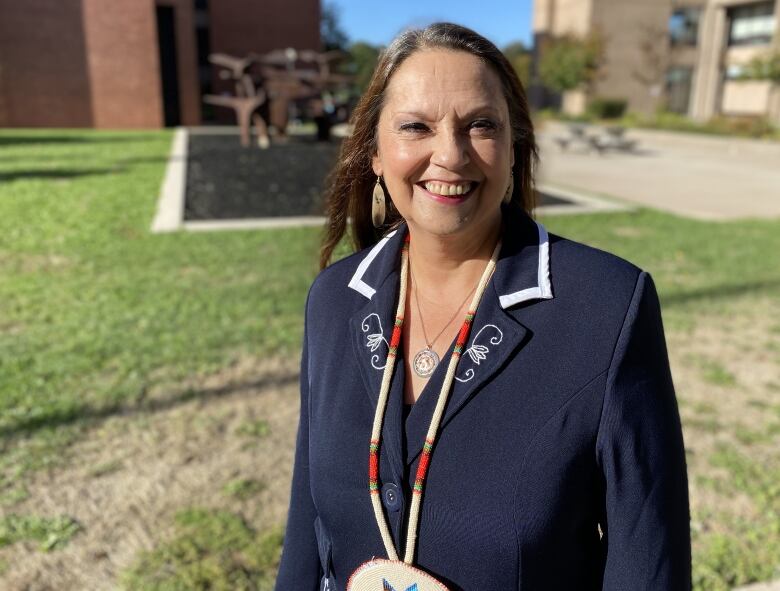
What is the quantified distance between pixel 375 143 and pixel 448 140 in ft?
1.03

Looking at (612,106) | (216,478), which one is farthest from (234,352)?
(612,106)

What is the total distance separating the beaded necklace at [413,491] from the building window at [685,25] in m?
51.4

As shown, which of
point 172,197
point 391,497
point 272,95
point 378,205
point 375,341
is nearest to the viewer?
point 391,497

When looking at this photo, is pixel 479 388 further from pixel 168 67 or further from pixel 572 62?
pixel 572 62

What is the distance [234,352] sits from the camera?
16.8ft

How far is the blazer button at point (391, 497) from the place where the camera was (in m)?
1.42

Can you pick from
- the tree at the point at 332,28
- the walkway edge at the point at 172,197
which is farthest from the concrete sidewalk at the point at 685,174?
the tree at the point at 332,28

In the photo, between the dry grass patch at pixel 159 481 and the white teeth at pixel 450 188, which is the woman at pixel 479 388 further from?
the dry grass patch at pixel 159 481

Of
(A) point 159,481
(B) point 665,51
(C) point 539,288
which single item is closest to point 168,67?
(B) point 665,51

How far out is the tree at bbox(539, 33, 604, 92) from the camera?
41.4m

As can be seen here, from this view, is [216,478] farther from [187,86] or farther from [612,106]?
[612,106]

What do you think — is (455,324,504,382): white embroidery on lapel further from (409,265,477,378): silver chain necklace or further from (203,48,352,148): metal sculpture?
(203,48,352,148): metal sculpture

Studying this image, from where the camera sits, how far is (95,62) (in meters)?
31.8

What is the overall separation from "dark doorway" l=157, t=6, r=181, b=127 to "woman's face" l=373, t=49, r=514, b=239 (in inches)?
1385
